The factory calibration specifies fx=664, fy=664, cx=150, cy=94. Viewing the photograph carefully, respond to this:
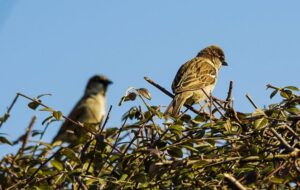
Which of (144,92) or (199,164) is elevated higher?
(144,92)

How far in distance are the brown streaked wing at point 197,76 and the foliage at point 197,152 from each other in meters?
2.05

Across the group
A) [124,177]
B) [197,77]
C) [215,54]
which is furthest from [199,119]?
[215,54]

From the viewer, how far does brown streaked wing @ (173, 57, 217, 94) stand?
5.41 metres

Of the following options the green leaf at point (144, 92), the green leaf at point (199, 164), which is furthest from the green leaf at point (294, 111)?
the green leaf at point (144, 92)

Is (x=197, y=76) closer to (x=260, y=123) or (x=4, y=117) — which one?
(x=4, y=117)

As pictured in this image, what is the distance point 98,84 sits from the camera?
43.8 feet

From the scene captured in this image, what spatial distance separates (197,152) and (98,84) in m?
10.6

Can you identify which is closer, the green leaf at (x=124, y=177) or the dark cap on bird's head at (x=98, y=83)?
the green leaf at (x=124, y=177)

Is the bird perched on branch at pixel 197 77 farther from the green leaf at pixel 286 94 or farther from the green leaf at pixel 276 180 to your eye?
the green leaf at pixel 276 180

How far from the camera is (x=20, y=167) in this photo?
4023 millimetres

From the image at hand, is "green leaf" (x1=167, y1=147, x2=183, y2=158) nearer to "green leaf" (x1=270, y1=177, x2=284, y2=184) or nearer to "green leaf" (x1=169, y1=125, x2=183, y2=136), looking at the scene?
"green leaf" (x1=169, y1=125, x2=183, y2=136)

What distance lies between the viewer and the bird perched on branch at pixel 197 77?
515cm

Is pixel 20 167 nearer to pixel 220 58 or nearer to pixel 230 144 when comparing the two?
pixel 230 144

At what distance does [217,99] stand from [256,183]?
99cm
